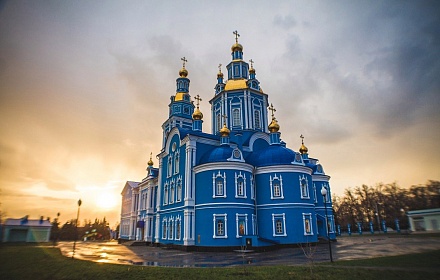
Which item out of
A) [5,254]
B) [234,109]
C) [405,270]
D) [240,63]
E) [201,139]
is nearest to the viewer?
[5,254]

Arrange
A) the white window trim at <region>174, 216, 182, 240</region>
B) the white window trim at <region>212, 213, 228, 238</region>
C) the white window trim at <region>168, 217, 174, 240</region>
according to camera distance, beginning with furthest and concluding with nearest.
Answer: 1. the white window trim at <region>168, 217, 174, 240</region>
2. the white window trim at <region>174, 216, 182, 240</region>
3. the white window trim at <region>212, 213, 228, 238</region>

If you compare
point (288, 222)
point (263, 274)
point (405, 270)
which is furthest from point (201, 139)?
point (405, 270)

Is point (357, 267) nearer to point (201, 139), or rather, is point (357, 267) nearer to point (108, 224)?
point (201, 139)

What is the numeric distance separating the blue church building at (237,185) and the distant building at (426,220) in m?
8.38

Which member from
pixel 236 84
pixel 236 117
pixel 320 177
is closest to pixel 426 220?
pixel 320 177

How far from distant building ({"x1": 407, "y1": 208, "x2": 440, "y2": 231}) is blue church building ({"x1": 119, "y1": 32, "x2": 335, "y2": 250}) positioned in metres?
8.38

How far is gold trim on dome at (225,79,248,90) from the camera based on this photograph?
31.8 metres

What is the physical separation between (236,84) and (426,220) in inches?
923

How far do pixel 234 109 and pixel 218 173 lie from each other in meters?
10.2

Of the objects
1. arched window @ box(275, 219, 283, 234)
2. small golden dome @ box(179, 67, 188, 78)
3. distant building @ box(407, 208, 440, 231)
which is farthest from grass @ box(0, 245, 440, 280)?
small golden dome @ box(179, 67, 188, 78)

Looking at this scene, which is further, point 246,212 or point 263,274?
point 246,212

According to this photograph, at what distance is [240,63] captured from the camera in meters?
33.8

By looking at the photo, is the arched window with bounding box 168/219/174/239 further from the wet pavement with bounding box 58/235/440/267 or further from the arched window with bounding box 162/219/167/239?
the wet pavement with bounding box 58/235/440/267

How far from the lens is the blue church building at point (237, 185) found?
22984 mm
